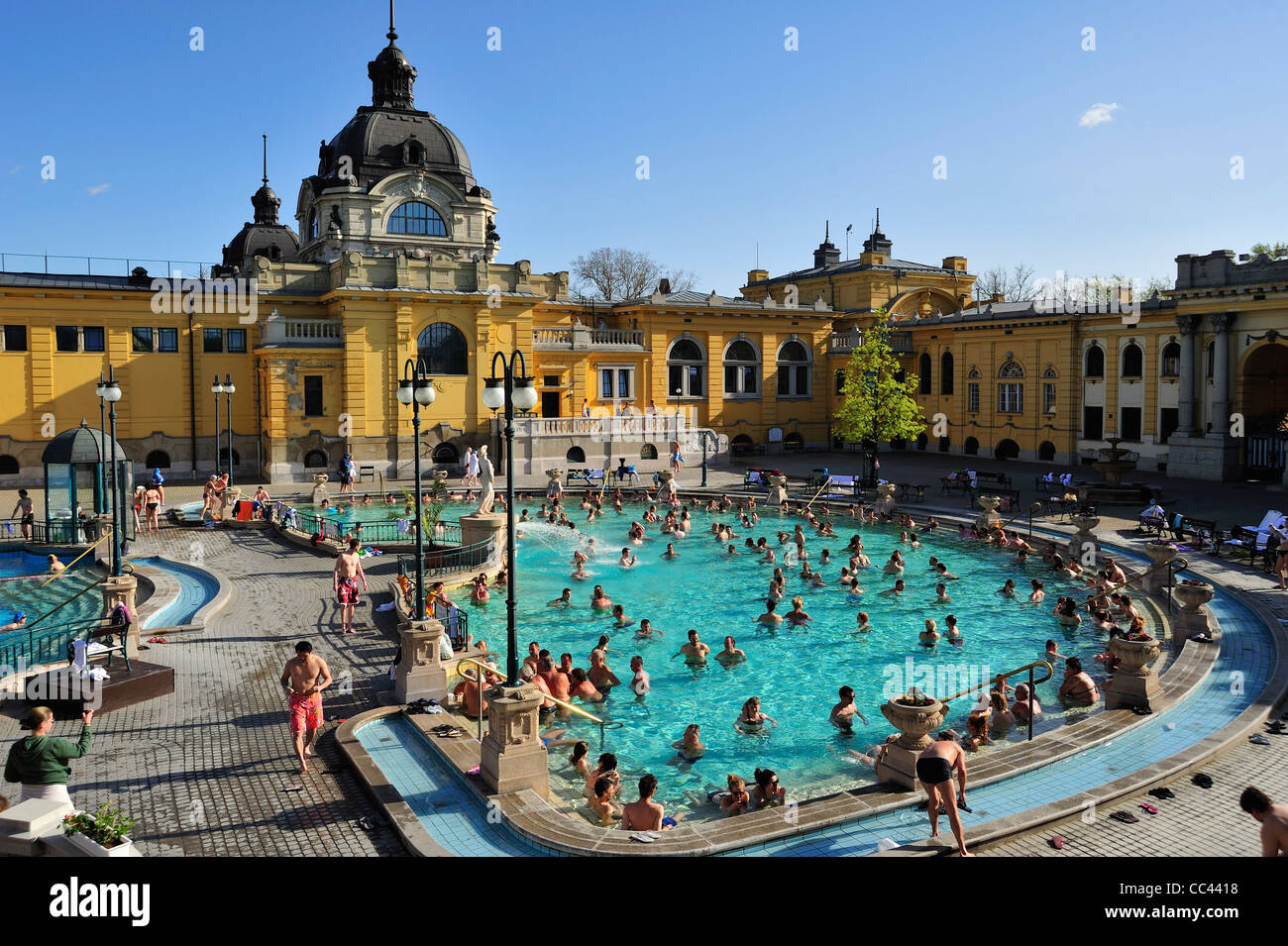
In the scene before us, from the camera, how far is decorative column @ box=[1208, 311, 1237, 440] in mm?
36375

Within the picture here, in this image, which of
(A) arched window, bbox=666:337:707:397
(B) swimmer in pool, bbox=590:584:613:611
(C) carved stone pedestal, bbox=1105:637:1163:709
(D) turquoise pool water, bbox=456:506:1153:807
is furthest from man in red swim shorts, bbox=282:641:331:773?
(A) arched window, bbox=666:337:707:397

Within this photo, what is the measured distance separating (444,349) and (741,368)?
54.5ft

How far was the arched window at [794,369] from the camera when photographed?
171ft

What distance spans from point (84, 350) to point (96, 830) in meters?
37.1

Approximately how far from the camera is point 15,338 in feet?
124

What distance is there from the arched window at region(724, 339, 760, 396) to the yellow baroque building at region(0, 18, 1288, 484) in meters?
0.33

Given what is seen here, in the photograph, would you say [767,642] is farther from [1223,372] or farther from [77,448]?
[1223,372]

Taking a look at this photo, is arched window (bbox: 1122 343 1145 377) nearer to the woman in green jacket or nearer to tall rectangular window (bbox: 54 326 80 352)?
the woman in green jacket

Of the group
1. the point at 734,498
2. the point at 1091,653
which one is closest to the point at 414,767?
the point at 1091,653

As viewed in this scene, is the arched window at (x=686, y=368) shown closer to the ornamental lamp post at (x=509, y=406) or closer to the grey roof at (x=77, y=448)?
the grey roof at (x=77, y=448)

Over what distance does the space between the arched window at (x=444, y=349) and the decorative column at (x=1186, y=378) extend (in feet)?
93.6

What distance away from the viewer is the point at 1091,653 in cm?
1703

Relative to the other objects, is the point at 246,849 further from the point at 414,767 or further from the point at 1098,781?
the point at 1098,781

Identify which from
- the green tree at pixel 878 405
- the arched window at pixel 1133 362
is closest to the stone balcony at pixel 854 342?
the green tree at pixel 878 405
